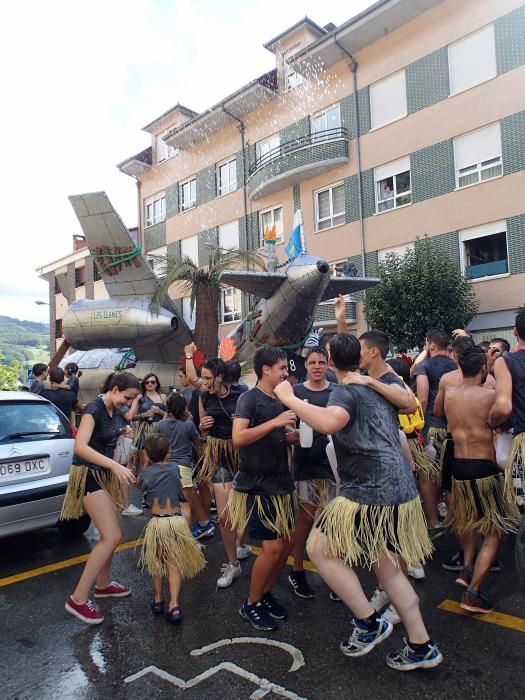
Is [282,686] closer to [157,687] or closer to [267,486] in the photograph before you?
[157,687]

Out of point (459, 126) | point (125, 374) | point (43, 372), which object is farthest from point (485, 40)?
point (125, 374)

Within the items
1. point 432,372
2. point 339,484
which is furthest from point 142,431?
point 339,484

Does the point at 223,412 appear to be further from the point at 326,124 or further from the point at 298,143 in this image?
the point at 326,124

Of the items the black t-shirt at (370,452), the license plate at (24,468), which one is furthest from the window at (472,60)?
the license plate at (24,468)

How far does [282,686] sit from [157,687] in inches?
25.9

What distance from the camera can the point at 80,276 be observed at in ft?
113

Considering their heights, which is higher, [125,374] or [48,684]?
[125,374]

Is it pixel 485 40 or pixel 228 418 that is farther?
pixel 485 40

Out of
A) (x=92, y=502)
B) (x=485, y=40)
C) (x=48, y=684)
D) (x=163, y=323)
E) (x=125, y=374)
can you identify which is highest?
(x=485, y=40)

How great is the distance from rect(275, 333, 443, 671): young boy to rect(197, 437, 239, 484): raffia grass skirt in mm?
1735

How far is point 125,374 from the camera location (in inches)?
165

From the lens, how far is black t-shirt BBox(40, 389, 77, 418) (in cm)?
777

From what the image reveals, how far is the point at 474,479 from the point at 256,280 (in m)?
5.46

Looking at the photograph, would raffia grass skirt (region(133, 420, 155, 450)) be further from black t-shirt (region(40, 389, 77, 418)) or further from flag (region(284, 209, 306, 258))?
flag (region(284, 209, 306, 258))
